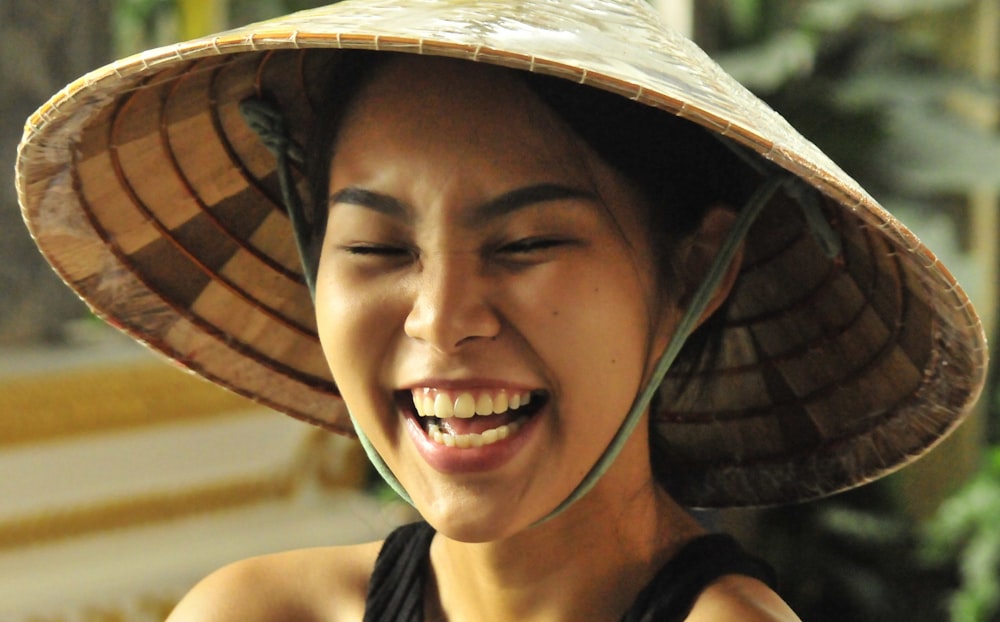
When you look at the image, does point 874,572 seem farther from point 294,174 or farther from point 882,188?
point 294,174

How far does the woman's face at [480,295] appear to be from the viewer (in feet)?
2.66

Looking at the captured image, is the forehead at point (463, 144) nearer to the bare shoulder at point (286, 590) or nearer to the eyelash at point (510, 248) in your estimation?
the eyelash at point (510, 248)

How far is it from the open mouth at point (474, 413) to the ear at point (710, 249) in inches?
7.2

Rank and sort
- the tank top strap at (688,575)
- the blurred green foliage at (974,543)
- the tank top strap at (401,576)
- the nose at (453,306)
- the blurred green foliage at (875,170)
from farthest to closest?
the blurred green foliage at (875,170), the blurred green foliage at (974,543), the tank top strap at (401,576), the tank top strap at (688,575), the nose at (453,306)

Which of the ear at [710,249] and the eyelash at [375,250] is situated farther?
the ear at [710,249]

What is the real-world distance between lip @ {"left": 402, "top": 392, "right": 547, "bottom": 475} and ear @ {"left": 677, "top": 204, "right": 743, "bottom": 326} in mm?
189

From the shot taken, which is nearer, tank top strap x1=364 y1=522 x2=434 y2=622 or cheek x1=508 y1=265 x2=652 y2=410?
cheek x1=508 y1=265 x2=652 y2=410

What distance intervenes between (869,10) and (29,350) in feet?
7.33

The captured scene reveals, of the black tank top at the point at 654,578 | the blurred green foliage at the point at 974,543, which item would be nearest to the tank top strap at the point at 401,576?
the black tank top at the point at 654,578

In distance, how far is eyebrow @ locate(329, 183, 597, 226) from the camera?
0.81 metres

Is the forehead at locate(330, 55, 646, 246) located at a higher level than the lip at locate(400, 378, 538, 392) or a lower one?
higher

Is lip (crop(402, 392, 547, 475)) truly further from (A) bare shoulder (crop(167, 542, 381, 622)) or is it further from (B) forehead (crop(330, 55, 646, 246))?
(A) bare shoulder (crop(167, 542, 381, 622))

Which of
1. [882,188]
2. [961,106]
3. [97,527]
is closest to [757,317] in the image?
[97,527]

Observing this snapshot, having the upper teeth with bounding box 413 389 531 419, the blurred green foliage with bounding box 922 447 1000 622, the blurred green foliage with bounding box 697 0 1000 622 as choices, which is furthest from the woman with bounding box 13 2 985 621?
the blurred green foliage with bounding box 697 0 1000 622
